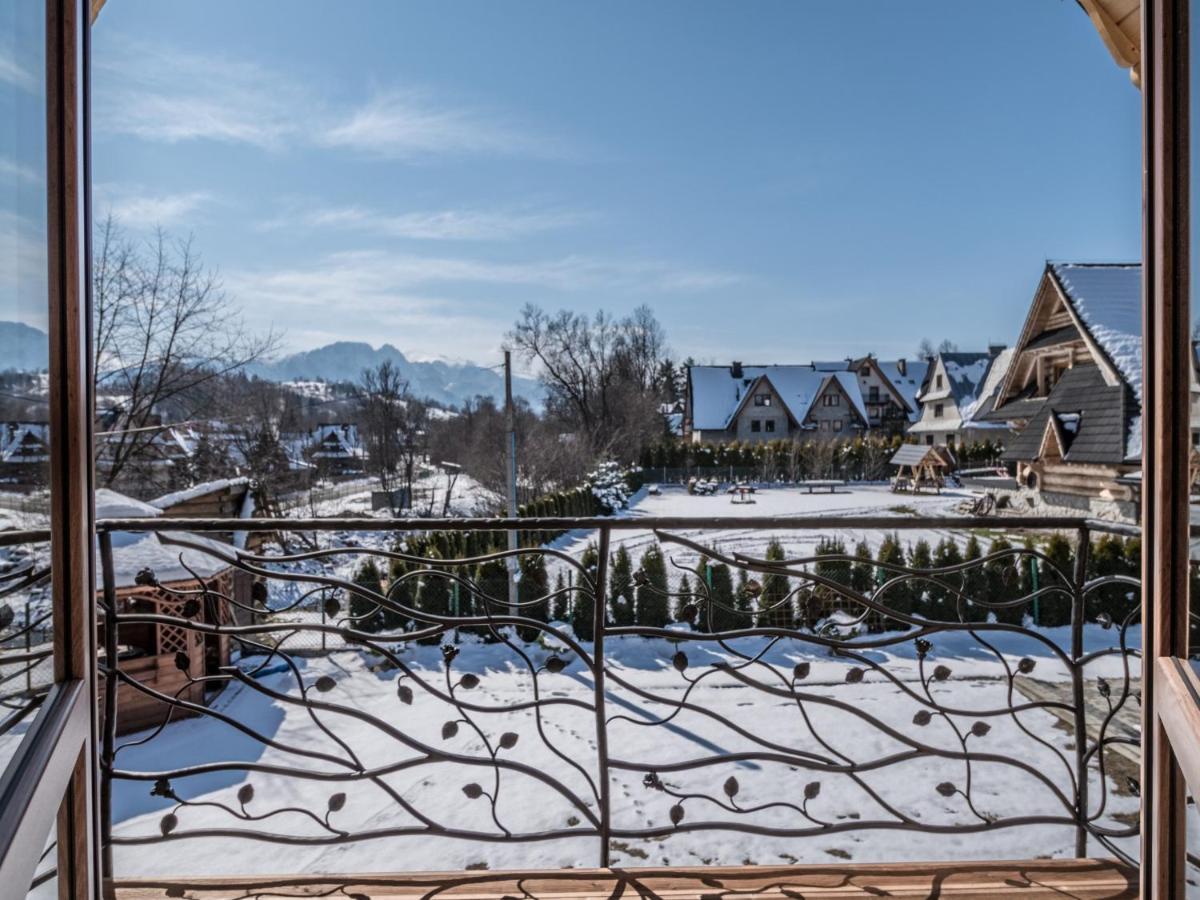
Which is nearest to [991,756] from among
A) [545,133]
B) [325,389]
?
[545,133]

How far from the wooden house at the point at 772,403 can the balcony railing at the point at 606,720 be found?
63.0ft

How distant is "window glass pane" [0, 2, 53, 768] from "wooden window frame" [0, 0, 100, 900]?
0.01 m

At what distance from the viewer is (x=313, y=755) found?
Answer: 1671mm

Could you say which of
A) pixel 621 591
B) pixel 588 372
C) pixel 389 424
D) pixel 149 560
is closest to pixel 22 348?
pixel 149 560

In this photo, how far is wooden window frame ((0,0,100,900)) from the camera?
0.96 metres

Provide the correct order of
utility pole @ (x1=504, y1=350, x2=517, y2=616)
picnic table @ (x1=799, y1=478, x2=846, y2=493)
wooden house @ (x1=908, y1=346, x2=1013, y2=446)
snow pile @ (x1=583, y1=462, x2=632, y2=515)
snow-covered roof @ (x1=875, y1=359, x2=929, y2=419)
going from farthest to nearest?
snow-covered roof @ (x1=875, y1=359, x2=929, y2=419) < wooden house @ (x1=908, y1=346, x2=1013, y2=446) < picnic table @ (x1=799, y1=478, x2=846, y2=493) < snow pile @ (x1=583, y1=462, x2=632, y2=515) < utility pole @ (x1=504, y1=350, x2=517, y2=616)

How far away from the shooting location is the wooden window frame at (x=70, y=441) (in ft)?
3.14

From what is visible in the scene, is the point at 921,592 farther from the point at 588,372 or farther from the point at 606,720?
the point at 588,372

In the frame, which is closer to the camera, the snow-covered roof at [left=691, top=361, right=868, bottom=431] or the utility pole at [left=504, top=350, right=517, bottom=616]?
the utility pole at [left=504, top=350, right=517, bottom=616]

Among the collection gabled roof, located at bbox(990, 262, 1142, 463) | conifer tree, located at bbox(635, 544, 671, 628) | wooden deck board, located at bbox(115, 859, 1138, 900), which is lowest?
conifer tree, located at bbox(635, 544, 671, 628)

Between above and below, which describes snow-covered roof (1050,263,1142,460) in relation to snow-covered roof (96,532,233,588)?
above

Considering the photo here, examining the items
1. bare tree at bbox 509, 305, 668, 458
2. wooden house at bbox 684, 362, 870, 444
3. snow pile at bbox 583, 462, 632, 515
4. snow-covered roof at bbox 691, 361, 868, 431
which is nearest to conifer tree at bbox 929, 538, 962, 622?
snow pile at bbox 583, 462, 632, 515

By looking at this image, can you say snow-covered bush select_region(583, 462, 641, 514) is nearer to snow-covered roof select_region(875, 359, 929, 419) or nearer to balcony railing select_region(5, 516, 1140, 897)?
balcony railing select_region(5, 516, 1140, 897)

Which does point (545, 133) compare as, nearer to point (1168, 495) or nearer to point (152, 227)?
point (152, 227)
